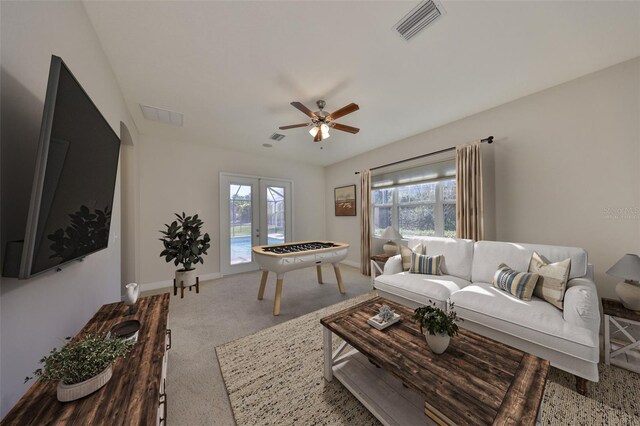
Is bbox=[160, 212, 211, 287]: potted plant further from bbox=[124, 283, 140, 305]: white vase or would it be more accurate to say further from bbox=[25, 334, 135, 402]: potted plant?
bbox=[25, 334, 135, 402]: potted plant

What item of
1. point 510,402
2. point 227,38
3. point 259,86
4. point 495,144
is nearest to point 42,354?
point 510,402

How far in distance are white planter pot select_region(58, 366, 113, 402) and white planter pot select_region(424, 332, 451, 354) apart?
1628 millimetres

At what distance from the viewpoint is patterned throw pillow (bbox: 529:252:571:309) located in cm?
187

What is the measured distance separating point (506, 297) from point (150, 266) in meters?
5.08

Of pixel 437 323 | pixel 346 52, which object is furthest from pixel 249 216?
pixel 437 323

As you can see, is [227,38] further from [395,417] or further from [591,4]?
[395,417]

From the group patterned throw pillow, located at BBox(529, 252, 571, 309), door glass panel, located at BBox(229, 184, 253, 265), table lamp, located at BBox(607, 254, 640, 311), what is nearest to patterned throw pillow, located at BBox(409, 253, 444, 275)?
patterned throw pillow, located at BBox(529, 252, 571, 309)

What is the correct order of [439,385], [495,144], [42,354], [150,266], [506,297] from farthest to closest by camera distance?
[150,266], [495,144], [506,297], [439,385], [42,354]

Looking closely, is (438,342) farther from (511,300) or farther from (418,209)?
(418,209)

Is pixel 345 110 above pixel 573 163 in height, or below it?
above

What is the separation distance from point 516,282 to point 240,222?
4.60 m

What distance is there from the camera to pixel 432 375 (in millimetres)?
1156

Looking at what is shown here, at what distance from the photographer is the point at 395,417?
51.4 inches

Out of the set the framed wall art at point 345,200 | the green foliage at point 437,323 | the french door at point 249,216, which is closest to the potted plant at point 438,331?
the green foliage at point 437,323
